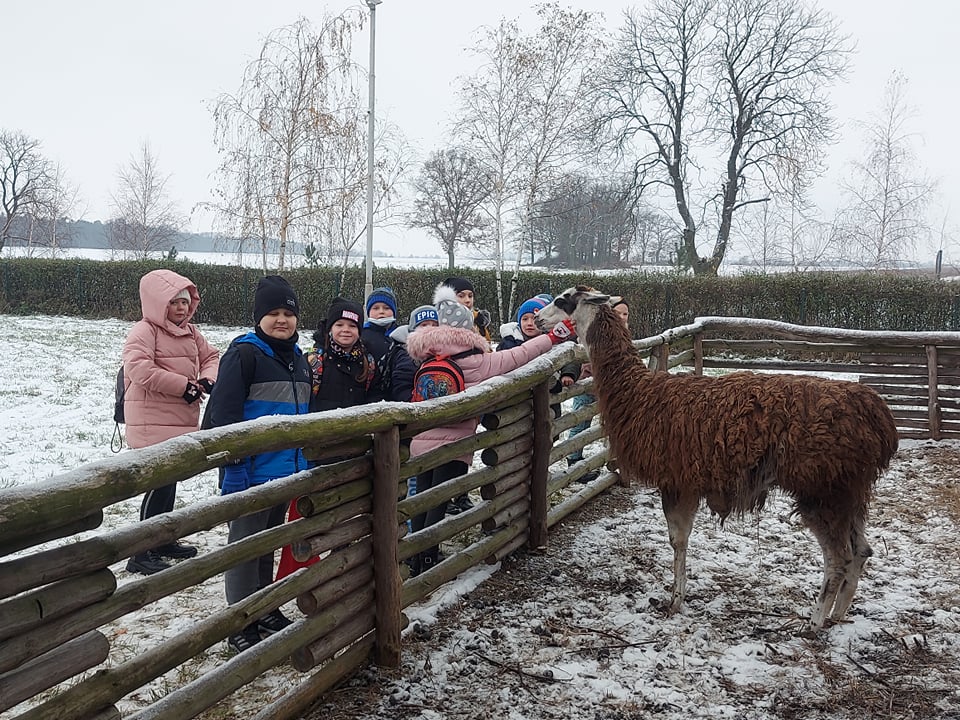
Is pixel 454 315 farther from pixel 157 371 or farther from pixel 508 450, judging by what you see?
pixel 157 371

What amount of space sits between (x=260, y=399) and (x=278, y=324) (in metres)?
0.42

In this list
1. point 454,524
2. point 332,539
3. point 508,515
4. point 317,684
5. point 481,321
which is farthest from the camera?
point 481,321

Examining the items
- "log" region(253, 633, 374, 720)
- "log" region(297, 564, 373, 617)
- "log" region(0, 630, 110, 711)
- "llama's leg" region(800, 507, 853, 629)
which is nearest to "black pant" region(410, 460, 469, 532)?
"log" region(297, 564, 373, 617)

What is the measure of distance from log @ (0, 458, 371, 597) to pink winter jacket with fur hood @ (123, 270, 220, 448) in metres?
1.99

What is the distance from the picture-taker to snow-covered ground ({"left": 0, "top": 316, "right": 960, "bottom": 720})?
3320mm

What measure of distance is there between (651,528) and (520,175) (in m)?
19.0

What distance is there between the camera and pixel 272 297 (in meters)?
4.00

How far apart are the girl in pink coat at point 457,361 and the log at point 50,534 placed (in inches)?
96.5

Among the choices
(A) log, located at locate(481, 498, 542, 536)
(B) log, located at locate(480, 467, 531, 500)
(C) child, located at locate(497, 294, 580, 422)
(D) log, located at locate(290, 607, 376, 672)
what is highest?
(C) child, located at locate(497, 294, 580, 422)

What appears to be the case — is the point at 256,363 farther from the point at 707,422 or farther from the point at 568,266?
the point at 568,266

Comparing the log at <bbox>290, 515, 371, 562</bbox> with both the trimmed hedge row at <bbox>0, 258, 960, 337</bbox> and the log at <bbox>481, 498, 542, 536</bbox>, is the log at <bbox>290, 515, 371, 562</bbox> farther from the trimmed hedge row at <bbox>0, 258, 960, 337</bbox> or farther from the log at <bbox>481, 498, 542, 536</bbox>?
the trimmed hedge row at <bbox>0, 258, 960, 337</bbox>

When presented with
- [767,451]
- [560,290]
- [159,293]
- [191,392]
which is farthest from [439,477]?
[560,290]

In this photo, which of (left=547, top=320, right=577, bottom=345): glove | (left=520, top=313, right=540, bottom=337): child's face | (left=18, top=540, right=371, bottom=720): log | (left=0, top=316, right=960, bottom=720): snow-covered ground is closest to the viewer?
(left=18, top=540, right=371, bottom=720): log

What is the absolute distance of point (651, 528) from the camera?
18.9 feet
